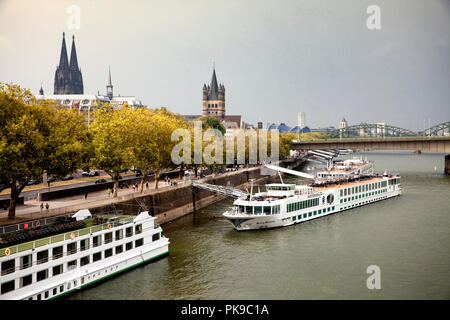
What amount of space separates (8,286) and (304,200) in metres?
33.2

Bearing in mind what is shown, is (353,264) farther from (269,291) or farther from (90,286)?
(90,286)

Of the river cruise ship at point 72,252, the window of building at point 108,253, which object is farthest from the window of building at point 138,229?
the window of building at point 108,253

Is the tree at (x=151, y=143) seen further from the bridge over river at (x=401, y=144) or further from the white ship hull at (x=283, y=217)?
the bridge over river at (x=401, y=144)

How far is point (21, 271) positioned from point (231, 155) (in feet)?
192

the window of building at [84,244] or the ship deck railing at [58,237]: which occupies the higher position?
the ship deck railing at [58,237]

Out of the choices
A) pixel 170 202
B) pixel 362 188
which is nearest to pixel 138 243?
pixel 170 202

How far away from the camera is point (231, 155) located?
8238cm

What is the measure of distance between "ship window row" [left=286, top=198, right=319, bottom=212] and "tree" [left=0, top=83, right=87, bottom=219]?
868 inches

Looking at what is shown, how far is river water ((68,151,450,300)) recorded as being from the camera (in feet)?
95.7

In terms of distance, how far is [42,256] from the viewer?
27281mm

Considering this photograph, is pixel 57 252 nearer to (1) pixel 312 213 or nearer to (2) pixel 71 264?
(2) pixel 71 264

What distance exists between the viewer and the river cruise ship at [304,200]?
46.0 meters

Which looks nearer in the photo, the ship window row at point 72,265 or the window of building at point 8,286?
the window of building at point 8,286

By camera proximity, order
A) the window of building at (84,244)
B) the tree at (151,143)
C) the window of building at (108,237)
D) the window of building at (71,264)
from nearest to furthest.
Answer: the window of building at (71,264), the window of building at (84,244), the window of building at (108,237), the tree at (151,143)
